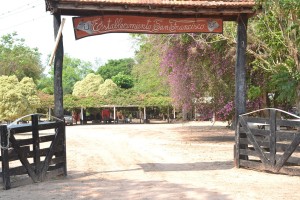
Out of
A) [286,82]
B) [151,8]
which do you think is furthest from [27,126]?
[286,82]

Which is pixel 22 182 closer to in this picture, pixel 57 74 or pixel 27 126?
pixel 27 126

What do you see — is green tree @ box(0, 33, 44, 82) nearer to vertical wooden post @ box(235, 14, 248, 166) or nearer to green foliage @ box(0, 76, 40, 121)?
green foliage @ box(0, 76, 40, 121)

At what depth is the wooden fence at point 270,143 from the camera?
9.23 metres

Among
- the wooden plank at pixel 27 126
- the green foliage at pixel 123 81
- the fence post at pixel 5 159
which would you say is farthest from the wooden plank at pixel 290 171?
the green foliage at pixel 123 81

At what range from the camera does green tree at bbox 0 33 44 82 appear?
53.6 m

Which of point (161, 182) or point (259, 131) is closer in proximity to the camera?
point (161, 182)

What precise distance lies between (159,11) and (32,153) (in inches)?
174

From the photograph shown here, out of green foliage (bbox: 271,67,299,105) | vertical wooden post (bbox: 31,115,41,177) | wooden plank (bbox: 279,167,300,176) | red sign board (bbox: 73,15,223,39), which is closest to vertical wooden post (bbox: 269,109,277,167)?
wooden plank (bbox: 279,167,300,176)

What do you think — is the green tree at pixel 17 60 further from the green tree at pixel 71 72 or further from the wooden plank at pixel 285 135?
the wooden plank at pixel 285 135

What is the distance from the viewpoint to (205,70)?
18.5 meters

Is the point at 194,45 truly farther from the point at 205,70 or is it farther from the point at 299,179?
the point at 299,179

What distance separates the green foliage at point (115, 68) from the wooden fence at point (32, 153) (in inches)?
2804

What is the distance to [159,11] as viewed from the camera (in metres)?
10.1

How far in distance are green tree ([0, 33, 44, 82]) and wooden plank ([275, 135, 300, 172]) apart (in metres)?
47.7
